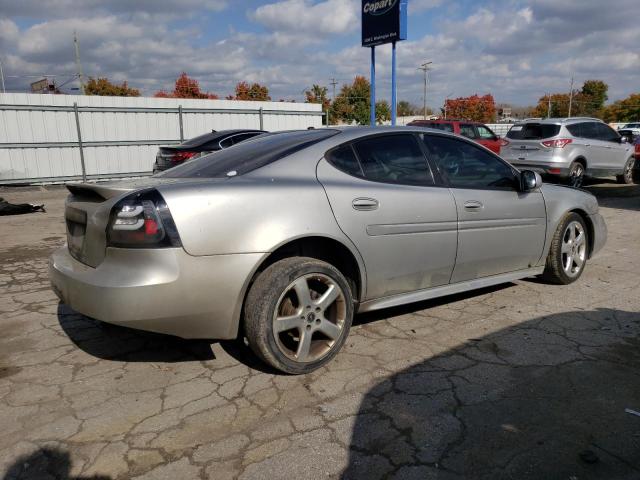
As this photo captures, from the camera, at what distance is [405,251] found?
357cm

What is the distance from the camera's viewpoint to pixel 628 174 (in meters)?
13.8

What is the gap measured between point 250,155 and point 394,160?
39.9 inches

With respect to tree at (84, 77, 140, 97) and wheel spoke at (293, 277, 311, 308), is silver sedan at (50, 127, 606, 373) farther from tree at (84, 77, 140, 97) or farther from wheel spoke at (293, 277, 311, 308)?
tree at (84, 77, 140, 97)

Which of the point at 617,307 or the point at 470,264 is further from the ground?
the point at 470,264

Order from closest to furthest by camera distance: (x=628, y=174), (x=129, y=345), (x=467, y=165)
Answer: (x=129, y=345) → (x=467, y=165) → (x=628, y=174)

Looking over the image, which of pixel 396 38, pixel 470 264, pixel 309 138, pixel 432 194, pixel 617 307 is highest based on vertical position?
pixel 396 38

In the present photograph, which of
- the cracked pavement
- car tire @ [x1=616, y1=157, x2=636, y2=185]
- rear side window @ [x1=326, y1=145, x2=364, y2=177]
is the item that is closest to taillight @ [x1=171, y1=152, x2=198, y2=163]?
the cracked pavement

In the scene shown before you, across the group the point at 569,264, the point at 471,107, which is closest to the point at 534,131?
the point at 569,264

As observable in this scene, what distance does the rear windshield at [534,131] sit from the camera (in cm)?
1187

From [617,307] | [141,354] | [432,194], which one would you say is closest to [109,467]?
[141,354]

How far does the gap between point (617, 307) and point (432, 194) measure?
1.98 metres

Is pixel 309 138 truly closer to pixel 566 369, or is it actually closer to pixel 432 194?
pixel 432 194

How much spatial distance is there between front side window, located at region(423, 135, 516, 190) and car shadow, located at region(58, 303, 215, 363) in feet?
7.16

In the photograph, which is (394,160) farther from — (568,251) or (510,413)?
(568,251)
